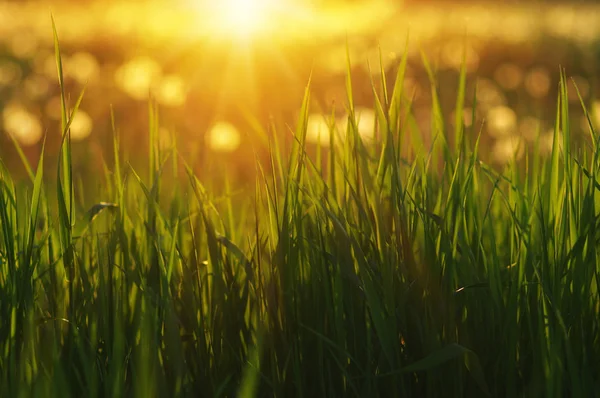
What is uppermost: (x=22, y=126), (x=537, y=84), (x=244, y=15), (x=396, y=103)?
(x=244, y=15)

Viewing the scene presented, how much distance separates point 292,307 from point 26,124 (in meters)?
2.08

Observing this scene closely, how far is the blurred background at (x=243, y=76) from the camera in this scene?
3279 millimetres

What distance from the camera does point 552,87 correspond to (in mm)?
5160

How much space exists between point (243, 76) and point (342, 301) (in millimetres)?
4285

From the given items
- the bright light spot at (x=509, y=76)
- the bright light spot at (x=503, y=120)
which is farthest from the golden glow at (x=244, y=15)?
the bright light spot at (x=503, y=120)

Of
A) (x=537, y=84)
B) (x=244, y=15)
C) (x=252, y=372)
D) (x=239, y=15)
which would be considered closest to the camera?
(x=252, y=372)

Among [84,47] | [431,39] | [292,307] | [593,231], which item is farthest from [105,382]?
[431,39]

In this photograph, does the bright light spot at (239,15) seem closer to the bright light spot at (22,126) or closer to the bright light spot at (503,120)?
the bright light spot at (503,120)

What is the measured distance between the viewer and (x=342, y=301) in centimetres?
111

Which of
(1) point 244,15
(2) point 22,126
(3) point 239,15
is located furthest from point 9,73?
(3) point 239,15

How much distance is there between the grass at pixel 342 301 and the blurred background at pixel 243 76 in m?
0.41

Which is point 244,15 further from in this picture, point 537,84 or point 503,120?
point 503,120

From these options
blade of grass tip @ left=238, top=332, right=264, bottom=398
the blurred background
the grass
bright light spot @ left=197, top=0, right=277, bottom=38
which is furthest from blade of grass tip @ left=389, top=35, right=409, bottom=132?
bright light spot @ left=197, top=0, right=277, bottom=38

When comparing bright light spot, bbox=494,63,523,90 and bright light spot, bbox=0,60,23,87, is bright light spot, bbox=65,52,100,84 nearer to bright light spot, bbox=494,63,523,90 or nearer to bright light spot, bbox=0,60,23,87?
bright light spot, bbox=0,60,23,87
